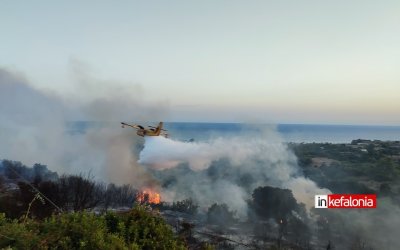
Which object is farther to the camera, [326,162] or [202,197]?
[326,162]

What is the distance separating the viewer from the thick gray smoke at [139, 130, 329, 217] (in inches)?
2349

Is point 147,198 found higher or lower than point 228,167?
lower

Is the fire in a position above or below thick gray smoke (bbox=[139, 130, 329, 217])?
below

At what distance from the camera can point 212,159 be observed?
244 feet

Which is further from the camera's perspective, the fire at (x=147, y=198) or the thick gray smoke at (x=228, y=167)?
the thick gray smoke at (x=228, y=167)

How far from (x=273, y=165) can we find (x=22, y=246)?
65.1 m

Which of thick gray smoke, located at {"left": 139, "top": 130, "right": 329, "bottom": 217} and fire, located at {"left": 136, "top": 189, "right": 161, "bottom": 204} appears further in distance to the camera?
thick gray smoke, located at {"left": 139, "top": 130, "right": 329, "bottom": 217}

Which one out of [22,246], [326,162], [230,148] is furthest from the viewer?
[326,162]

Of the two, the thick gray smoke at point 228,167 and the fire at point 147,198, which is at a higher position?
the thick gray smoke at point 228,167

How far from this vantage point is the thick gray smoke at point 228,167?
5966 cm

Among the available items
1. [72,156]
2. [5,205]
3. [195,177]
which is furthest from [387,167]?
[72,156]

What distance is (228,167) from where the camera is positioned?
76938mm

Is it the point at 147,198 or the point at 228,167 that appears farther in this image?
the point at 228,167

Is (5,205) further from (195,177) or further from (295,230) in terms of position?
(195,177)
